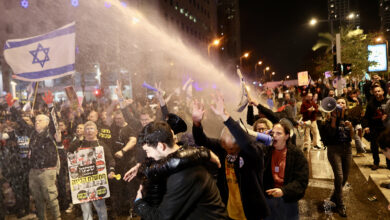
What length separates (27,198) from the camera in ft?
18.4

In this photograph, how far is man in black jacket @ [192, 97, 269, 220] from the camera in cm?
273

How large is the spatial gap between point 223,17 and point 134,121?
8296 centimetres

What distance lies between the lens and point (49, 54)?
4.98 meters

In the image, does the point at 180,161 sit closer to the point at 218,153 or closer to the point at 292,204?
the point at 218,153

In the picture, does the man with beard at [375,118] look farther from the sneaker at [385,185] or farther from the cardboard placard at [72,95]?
the cardboard placard at [72,95]

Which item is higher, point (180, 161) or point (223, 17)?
point (223, 17)

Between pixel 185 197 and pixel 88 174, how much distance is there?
284 centimetres

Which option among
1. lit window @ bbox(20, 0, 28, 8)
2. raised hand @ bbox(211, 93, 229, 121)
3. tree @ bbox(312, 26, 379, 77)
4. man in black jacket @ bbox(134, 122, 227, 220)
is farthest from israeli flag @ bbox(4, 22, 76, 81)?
lit window @ bbox(20, 0, 28, 8)

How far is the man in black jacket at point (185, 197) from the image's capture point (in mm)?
2037

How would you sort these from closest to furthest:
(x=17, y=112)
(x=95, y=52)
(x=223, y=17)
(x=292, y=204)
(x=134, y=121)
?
1. (x=292, y=204)
2. (x=134, y=121)
3. (x=17, y=112)
4. (x=95, y=52)
5. (x=223, y=17)

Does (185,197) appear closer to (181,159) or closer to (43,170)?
(181,159)

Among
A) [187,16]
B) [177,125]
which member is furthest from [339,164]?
[187,16]

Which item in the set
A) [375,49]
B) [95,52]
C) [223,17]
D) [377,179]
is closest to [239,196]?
[377,179]

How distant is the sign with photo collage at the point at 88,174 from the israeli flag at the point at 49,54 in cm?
153
